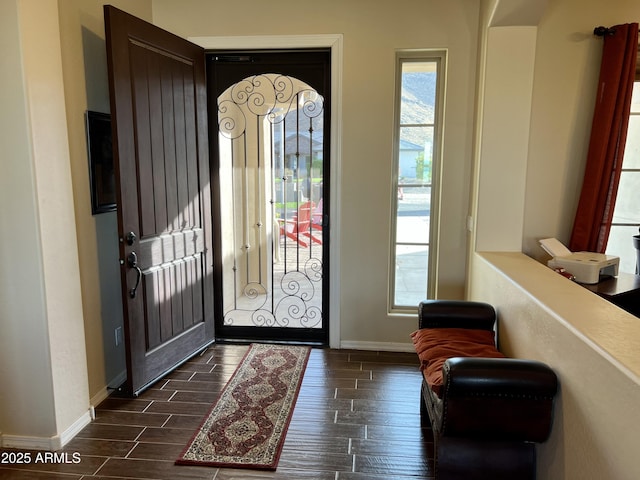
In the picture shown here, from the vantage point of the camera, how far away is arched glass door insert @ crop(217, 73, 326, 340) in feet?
11.6

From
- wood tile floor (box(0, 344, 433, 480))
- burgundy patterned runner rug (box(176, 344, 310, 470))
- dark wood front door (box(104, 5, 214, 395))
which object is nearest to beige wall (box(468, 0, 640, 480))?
wood tile floor (box(0, 344, 433, 480))

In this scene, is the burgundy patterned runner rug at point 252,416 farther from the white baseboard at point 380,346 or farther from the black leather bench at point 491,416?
the black leather bench at point 491,416

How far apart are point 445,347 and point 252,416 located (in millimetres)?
1252

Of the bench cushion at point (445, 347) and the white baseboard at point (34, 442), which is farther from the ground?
the bench cushion at point (445, 347)

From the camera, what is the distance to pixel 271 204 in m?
3.70

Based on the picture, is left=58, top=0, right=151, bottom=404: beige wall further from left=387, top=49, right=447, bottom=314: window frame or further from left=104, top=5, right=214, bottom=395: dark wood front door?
left=387, top=49, right=447, bottom=314: window frame

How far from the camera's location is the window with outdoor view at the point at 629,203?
3104 millimetres

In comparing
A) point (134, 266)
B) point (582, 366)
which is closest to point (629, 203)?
point (582, 366)

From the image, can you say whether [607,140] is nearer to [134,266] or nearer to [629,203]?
[629,203]

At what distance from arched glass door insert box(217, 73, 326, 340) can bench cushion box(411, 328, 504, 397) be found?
144 centimetres

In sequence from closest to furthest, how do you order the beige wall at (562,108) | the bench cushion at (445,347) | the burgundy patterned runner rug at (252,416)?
the bench cushion at (445,347)
the burgundy patterned runner rug at (252,416)
the beige wall at (562,108)

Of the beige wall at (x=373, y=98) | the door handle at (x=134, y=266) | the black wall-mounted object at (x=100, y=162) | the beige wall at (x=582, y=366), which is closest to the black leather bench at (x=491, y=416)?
the beige wall at (x=582, y=366)

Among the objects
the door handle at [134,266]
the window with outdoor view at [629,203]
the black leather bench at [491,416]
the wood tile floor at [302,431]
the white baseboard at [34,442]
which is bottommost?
the wood tile floor at [302,431]

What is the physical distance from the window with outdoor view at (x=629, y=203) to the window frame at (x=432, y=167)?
126 cm
